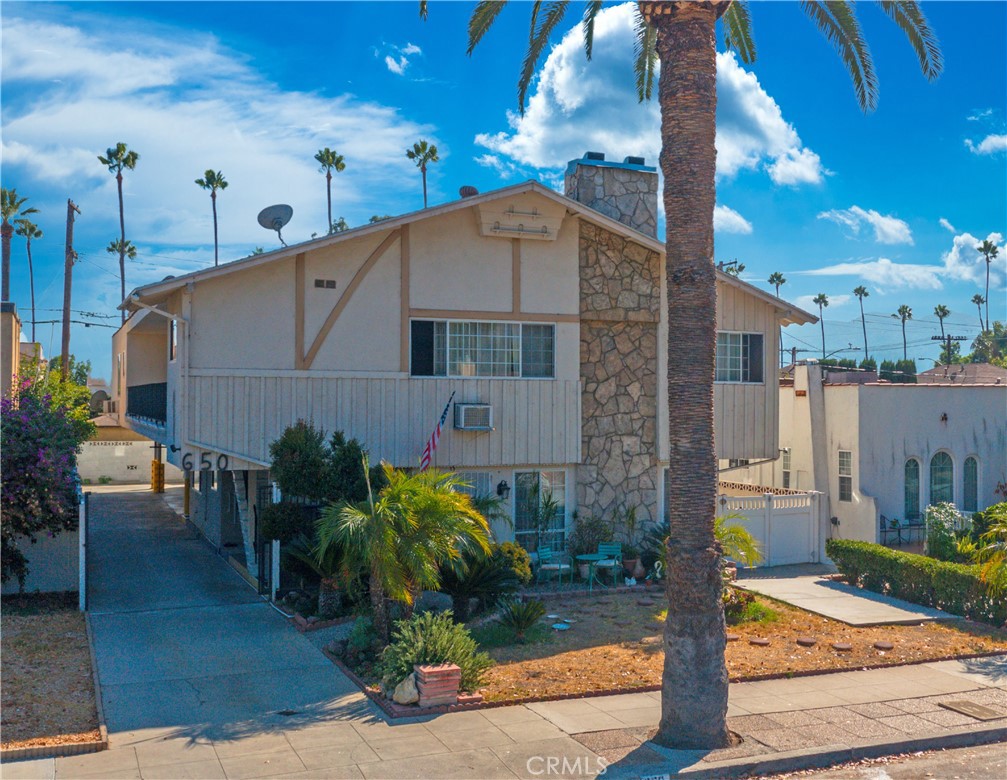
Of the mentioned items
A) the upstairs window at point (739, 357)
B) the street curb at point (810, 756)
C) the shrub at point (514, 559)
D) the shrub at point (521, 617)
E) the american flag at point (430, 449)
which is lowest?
the street curb at point (810, 756)

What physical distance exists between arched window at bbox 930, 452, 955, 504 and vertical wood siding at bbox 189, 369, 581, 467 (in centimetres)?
987

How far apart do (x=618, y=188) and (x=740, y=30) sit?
519 centimetres

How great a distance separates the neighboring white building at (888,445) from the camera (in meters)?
22.2

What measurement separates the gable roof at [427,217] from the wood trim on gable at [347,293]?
0.93 feet

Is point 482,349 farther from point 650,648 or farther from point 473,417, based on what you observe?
point 650,648

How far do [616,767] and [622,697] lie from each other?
227cm

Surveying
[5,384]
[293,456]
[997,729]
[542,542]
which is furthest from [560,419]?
[5,384]

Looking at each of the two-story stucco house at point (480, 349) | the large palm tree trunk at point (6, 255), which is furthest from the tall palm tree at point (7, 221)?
the two-story stucco house at point (480, 349)

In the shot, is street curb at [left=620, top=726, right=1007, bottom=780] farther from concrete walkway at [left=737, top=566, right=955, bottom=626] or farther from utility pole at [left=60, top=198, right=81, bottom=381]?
utility pole at [left=60, top=198, right=81, bottom=381]

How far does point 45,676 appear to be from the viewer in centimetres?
1137

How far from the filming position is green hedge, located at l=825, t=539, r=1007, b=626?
15.5 metres

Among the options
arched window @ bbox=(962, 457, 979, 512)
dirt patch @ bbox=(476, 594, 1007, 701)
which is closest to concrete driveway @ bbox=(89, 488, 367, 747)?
dirt patch @ bbox=(476, 594, 1007, 701)

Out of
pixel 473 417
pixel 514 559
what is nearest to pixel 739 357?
pixel 473 417

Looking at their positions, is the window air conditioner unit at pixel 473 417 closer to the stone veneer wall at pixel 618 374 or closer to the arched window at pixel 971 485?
the stone veneer wall at pixel 618 374
